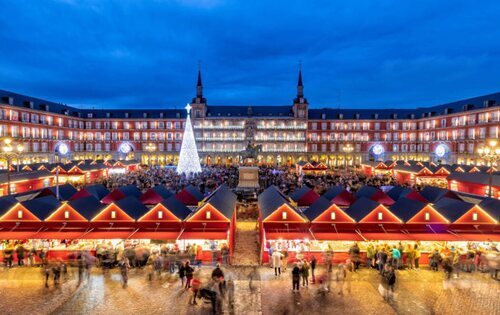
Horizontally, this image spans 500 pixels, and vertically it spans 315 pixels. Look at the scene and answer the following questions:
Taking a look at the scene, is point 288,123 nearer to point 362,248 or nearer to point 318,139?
point 318,139

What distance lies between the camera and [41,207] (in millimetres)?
19016

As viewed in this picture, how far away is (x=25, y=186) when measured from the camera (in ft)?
116

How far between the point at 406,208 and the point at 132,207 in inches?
660

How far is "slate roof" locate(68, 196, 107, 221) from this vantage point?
18.5m

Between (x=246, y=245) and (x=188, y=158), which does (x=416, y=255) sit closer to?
(x=246, y=245)

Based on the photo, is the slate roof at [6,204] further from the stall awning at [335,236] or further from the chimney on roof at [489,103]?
the chimney on roof at [489,103]

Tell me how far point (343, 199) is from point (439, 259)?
960cm

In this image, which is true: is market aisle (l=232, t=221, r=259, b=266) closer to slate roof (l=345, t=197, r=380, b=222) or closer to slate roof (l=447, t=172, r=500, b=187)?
slate roof (l=345, t=197, r=380, b=222)

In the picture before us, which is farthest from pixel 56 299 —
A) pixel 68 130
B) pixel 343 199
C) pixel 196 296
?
pixel 68 130

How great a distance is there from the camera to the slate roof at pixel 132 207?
18859 millimetres

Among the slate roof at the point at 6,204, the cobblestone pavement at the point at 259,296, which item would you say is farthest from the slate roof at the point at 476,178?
the slate roof at the point at 6,204

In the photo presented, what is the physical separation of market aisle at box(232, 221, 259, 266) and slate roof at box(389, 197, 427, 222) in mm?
8844

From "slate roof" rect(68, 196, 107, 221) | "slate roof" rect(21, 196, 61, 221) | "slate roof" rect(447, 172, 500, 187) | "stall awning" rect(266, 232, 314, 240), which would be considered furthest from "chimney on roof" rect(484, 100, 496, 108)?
"slate roof" rect(21, 196, 61, 221)

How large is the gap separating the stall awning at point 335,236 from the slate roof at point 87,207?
1302 cm
